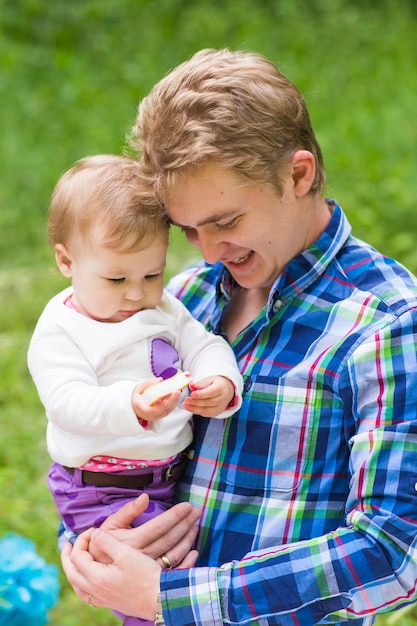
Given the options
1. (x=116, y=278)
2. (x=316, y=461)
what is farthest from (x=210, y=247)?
(x=316, y=461)

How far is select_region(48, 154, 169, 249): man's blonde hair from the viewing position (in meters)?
1.78

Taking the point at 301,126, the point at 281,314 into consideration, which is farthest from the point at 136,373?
the point at 301,126

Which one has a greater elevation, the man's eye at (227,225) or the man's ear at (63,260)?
the man's eye at (227,225)

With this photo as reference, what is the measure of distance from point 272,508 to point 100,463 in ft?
1.15

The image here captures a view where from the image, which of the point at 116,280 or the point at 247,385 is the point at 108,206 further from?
the point at 247,385

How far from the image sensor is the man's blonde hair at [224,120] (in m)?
1.73

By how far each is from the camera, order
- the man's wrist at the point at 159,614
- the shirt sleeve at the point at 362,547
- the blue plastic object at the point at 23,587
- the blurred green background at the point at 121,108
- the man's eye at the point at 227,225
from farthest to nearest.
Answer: the blurred green background at the point at 121,108 → the blue plastic object at the point at 23,587 → the man's eye at the point at 227,225 → the man's wrist at the point at 159,614 → the shirt sleeve at the point at 362,547

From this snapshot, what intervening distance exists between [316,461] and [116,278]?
0.52m

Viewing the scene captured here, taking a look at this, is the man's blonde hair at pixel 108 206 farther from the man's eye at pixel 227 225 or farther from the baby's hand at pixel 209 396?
the baby's hand at pixel 209 396

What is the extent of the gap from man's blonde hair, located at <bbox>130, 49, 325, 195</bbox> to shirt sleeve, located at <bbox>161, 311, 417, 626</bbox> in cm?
42

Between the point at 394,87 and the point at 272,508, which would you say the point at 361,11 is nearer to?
the point at 394,87

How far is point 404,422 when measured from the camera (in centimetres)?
158

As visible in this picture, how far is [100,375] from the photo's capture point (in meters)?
1.83

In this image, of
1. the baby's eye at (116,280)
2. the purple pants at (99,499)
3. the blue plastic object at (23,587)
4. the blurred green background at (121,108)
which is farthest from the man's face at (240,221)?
the blurred green background at (121,108)
